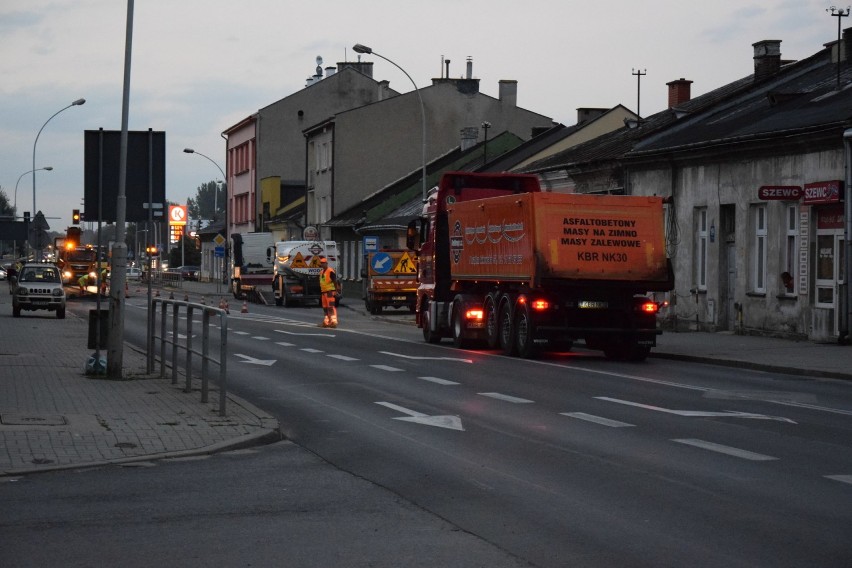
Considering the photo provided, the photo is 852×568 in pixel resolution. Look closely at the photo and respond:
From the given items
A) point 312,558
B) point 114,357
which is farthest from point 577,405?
point 312,558

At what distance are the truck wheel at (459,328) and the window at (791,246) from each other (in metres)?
7.37

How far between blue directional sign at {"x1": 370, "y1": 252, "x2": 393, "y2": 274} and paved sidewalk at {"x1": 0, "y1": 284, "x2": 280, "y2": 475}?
27.2 metres

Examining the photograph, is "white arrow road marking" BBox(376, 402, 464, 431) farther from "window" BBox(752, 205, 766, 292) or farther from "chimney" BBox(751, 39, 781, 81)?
"chimney" BBox(751, 39, 781, 81)

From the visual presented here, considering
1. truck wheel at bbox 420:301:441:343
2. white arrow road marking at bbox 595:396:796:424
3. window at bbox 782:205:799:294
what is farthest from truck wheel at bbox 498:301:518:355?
white arrow road marking at bbox 595:396:796:424

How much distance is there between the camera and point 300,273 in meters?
55.8

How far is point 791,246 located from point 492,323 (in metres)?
7.99

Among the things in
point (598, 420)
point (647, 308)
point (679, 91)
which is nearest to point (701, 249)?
point (647, 308)

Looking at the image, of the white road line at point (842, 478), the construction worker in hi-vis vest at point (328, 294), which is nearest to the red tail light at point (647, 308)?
the construction worker in hi-vis vest at point (328, 294)

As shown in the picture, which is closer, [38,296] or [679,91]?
[38,296]

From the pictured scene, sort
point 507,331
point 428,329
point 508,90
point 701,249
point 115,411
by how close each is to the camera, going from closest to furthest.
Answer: point 115,411
point 507,331
point 428,329
point 701,249
point 508,90

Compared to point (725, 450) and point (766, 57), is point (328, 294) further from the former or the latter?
point (725, 450)

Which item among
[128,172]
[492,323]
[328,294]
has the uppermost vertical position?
[128,172]

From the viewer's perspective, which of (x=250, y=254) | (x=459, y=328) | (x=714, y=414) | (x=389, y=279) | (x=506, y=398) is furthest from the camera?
(x=250, y=254)

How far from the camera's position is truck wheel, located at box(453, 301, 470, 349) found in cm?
2700
